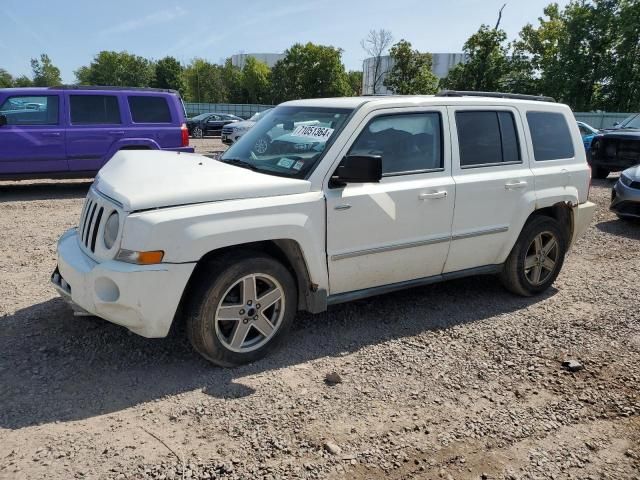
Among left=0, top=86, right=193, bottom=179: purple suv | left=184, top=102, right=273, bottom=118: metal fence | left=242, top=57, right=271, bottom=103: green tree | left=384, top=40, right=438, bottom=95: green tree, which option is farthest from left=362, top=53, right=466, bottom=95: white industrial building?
left=0, top=86, right=193, bottom=179: purple suv

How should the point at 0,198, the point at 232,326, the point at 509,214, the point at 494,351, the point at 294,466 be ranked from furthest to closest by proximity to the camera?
1. the point at 0,198
2. the point at 509,214
3. the point at 494,351
4. the point at 232,326
5. the point at 294,466

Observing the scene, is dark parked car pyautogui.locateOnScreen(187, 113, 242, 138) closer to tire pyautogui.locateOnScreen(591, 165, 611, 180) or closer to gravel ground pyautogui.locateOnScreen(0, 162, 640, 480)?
tire pyautogui.locateOnScreen(591, 165, 611, 180)

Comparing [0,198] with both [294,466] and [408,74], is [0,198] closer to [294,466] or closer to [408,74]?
[294,466]

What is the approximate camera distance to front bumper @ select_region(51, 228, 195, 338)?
3.09 metres

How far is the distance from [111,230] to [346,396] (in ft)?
5.91

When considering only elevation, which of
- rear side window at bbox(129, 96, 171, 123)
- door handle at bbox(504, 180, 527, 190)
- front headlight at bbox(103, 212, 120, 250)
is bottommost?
front headlight at bbox(103, 212, 120, 250)

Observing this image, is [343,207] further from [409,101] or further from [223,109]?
[223,109]

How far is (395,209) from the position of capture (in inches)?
156

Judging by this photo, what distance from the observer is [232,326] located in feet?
11.8

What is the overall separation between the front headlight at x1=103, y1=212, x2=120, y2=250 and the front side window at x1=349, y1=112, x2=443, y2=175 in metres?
1.68

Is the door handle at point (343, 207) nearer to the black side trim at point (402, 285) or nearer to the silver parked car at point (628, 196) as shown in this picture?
the black side trim at point (402, 285)

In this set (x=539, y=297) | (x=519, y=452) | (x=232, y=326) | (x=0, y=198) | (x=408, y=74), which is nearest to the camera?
(x=519, y=452)

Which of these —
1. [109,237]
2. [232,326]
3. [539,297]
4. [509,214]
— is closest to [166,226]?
[109,237]

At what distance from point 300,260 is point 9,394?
197cm
